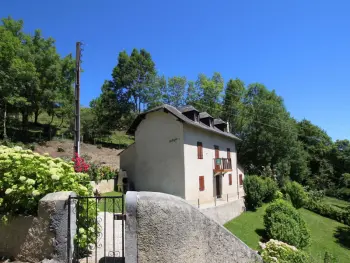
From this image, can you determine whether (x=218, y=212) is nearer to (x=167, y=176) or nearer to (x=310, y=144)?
(x=167, y=176)

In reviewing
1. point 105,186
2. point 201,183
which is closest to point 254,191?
point 201,183

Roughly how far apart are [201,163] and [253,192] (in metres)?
6.22

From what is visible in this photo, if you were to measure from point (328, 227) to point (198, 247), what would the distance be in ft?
81.8

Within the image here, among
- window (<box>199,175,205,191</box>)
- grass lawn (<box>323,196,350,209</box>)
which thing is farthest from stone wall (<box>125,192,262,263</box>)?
grass lawn (<box>323,196,350,209</box>)

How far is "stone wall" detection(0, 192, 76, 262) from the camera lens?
3.95 metres

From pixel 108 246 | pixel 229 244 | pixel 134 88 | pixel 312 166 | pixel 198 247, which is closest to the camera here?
pixel 198 247

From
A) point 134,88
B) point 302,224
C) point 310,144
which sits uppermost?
point 134,88

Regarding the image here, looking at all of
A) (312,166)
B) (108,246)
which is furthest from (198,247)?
(312,166)

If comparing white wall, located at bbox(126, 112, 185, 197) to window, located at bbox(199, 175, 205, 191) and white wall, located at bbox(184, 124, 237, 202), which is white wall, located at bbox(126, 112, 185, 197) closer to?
white wall, located at bbox(184, 124, 237, 202)

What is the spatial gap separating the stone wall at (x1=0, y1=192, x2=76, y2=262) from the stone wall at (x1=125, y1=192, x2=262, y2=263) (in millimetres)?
1107

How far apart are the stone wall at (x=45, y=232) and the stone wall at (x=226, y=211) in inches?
450

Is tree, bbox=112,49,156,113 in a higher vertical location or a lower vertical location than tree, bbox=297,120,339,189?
higher

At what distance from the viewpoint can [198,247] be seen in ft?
13.7

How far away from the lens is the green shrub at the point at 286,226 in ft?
48.2
